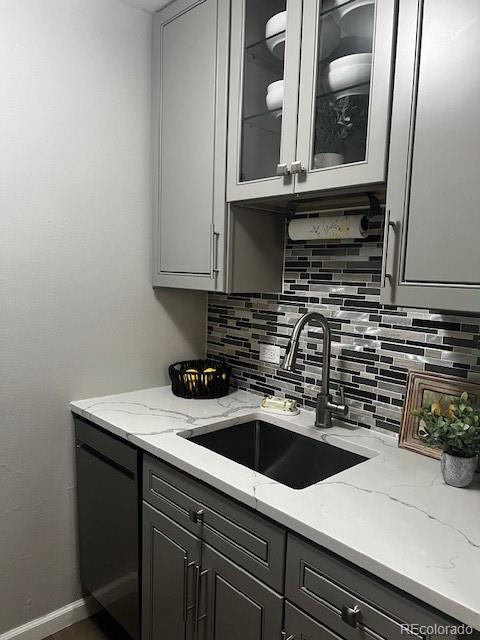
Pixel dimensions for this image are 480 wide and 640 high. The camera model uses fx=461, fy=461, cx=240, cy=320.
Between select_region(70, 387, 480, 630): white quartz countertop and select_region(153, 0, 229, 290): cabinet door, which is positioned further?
select_region(153, 0, 229, 290): cabinet door

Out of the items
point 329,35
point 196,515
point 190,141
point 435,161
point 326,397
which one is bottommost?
point 196,515

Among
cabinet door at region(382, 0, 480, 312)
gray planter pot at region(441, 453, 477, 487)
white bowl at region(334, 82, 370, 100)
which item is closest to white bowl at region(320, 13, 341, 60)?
white bowl at region(334, 82, 370, 100)

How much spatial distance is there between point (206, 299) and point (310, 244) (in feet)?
2.17

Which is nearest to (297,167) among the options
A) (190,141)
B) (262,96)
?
(262,96)

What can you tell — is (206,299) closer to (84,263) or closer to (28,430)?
(84,263)

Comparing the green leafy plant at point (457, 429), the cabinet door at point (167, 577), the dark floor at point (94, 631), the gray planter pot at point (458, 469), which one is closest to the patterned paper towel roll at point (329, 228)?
the green leafy plant at point (457, 429)

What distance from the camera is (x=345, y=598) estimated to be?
3.14 feet

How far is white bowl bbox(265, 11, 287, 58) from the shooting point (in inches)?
55.8

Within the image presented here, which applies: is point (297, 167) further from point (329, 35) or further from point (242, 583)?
point (242, 583)

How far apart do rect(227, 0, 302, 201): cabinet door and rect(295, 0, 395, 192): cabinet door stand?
0.05 metres

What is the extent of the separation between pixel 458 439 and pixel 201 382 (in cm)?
104

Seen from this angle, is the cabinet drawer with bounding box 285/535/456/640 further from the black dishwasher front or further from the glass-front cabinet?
the glass-front cabinet

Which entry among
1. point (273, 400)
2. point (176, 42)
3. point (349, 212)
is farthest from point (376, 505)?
point (176, 42)

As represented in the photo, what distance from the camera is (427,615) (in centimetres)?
83
